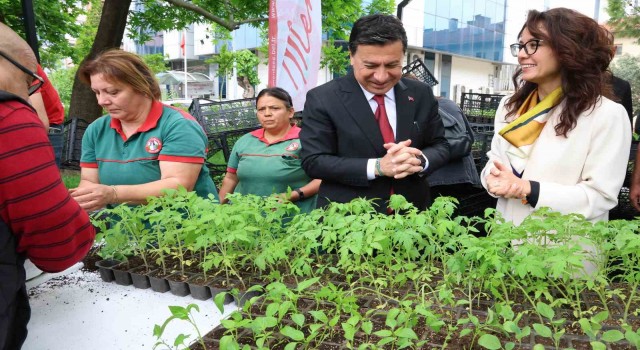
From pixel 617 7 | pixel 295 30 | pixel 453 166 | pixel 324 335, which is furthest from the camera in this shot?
pixel 617 7

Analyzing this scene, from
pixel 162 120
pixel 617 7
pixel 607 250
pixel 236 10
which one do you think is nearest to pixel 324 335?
pixel 607 250

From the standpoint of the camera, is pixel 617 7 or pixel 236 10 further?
pixel 617 7

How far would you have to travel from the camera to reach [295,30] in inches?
162

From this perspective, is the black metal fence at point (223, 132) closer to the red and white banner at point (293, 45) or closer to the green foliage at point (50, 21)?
the red and white banner at point (293, 45)

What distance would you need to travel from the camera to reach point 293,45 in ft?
13.5

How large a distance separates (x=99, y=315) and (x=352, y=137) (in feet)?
3.66

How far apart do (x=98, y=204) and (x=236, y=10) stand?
786 cm

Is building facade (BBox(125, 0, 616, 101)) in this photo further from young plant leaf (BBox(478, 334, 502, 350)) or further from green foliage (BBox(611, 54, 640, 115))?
young plant leaf (BBox(478, 334, 502, 350))

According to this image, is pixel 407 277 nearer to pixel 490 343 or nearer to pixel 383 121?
pixel 490 343

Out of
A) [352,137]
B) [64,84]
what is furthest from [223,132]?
[64,84]

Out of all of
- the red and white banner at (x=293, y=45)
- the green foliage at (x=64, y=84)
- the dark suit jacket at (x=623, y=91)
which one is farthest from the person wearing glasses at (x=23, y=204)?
the green foliage at (x=64, y=84)

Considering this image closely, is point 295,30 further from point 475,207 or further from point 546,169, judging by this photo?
point 546,169

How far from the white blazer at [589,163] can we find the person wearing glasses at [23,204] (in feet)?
4.89

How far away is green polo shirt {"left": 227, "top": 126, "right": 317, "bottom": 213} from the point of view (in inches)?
114
